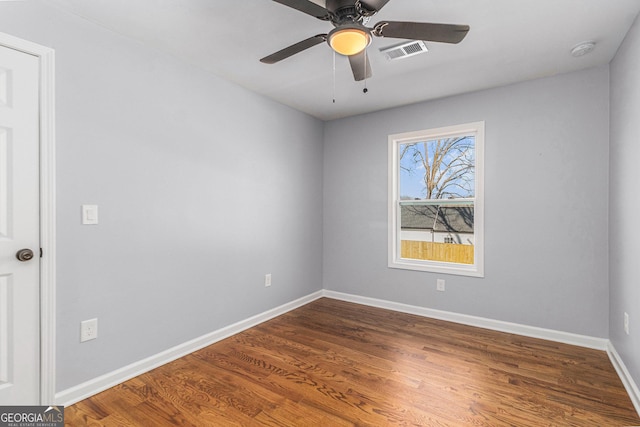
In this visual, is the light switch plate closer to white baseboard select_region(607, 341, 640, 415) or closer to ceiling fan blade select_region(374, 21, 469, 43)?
ceiling fan blade select_region(374, 21, 469, 43)

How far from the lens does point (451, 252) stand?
3.53 meters

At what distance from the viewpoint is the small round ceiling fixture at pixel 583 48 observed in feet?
7.55

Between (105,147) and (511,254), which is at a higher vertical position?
(105,147)

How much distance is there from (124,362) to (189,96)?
2.12 metres

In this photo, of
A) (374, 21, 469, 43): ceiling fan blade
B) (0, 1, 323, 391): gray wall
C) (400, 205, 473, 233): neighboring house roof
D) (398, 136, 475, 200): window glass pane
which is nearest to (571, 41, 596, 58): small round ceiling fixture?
(398, 136, 475, 200): window glass pane

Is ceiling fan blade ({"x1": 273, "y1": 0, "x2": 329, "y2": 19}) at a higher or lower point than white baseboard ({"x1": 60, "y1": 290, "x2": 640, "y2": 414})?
higher

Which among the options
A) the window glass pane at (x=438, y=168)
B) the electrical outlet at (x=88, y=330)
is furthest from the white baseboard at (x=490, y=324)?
the electrical outlet at (x=88, y=330)

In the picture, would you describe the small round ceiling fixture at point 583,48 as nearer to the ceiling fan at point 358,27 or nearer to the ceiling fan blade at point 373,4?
the ceiling fan at point 358,27

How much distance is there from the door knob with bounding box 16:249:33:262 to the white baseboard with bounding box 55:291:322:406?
853mm

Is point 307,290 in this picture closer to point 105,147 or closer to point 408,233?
point 408,233

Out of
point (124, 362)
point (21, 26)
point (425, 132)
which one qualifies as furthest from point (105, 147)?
point (425, 132)

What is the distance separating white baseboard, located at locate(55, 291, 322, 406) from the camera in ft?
6.48
